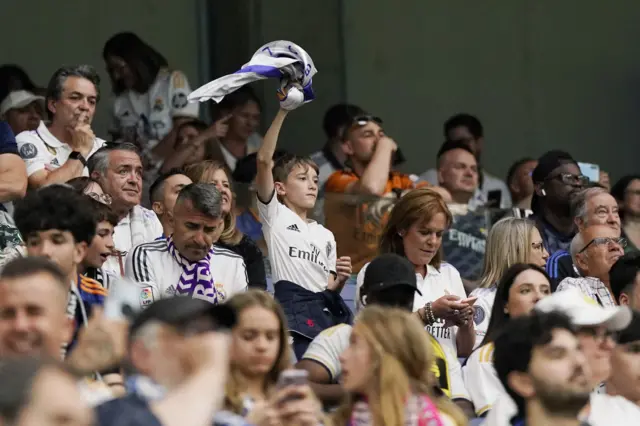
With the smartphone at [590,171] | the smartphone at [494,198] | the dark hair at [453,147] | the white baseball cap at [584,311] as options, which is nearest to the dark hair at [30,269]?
the white baseball cap at [584,311]

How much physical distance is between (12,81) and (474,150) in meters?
3.28

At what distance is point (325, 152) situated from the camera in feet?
34.2

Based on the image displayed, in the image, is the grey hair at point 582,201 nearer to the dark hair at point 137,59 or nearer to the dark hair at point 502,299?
the dark hair at point 502,299

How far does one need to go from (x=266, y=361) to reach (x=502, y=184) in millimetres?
5743

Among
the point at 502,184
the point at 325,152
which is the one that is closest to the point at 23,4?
the point at 325,152

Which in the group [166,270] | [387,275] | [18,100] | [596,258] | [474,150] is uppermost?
[18,100]

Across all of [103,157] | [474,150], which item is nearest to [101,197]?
[103,157]

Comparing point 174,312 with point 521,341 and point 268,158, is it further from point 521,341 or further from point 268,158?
point 268,158

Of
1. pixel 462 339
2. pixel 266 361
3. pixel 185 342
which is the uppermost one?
pixel 185 342

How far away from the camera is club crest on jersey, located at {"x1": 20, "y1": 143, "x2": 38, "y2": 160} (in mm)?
7715

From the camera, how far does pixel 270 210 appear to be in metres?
7.53

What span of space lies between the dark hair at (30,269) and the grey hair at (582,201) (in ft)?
14.1

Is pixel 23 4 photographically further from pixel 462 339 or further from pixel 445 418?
pixel 445 418

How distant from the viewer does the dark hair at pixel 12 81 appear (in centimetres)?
968
